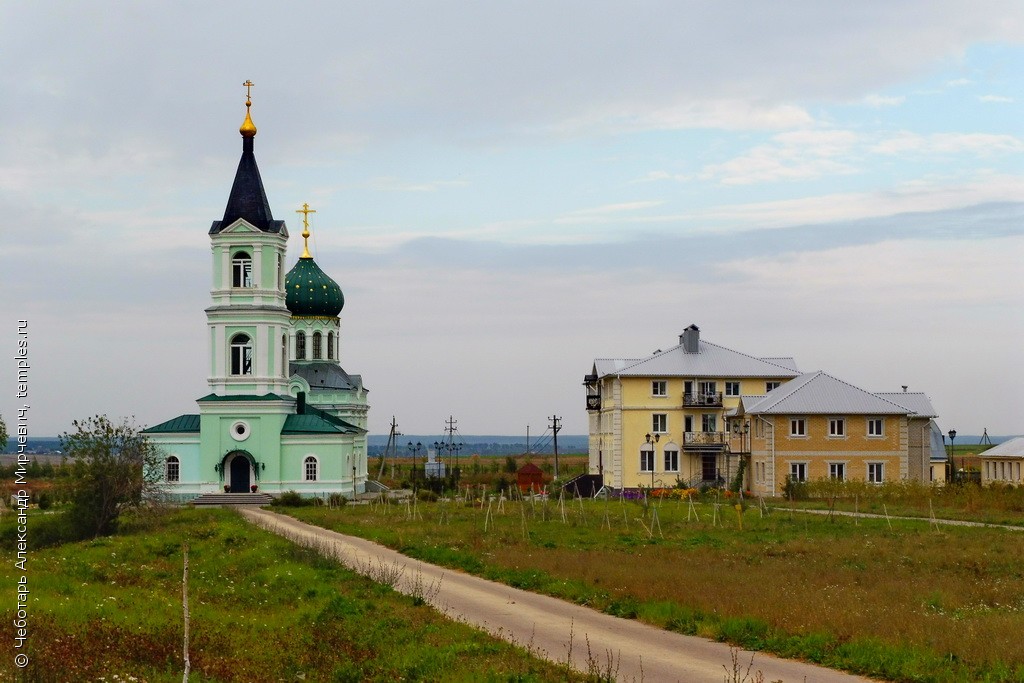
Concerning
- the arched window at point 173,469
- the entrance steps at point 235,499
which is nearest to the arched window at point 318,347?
the arched window at point 173,469

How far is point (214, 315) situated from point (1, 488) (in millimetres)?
11756

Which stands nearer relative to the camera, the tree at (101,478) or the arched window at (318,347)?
the tree at (101,478)

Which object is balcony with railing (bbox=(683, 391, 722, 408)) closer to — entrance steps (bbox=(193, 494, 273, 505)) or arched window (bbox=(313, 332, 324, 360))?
arched window (bbox=(313, 332, 324, 360))

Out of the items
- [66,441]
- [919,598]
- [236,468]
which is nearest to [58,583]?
[919,598]

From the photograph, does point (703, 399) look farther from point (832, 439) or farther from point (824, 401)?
point (832, 439)

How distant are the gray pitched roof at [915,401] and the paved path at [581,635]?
3603cm

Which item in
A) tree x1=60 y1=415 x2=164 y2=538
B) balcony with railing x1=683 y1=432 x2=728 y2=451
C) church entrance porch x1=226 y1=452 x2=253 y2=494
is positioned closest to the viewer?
tree x1=60 y1=415 x2=164 y2=538

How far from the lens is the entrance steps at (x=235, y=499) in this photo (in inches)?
2032

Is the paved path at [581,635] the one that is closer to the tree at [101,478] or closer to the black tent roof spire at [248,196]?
the tree at [101,478]

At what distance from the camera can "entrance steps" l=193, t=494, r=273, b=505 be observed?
169 feet

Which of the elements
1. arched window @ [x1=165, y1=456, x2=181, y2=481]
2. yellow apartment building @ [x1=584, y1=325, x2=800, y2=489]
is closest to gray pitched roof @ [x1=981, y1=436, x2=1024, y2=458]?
yellow apartment building @ [x1=584, y1=325, x2=800, y2=489]

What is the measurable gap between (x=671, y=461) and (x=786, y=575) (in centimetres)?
3923

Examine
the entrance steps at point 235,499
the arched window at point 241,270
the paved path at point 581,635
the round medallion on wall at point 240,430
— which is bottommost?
the entrance steps at point 235,499

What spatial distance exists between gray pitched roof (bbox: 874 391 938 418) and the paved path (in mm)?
36031
